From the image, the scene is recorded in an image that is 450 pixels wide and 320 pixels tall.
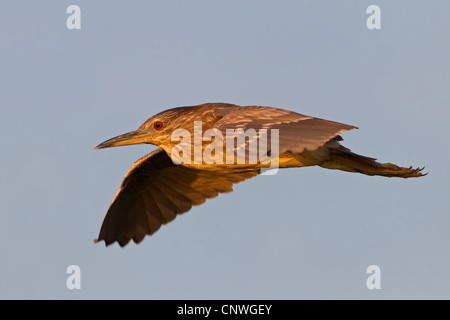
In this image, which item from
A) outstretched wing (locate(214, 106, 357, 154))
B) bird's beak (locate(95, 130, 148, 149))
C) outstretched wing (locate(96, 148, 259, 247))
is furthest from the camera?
outstretched wing (locate(96, 148, 259, 247))

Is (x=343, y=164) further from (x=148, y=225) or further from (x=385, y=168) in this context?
(x=148, y=225)

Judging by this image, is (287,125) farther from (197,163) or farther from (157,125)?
(157,125)

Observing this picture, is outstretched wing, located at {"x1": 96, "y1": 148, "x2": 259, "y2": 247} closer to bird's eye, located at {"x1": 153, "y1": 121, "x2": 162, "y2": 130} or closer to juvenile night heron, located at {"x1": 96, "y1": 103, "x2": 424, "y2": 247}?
juvenile night heron, located at {"x1": 96, "y1": 103, "x2": 424, "y2": 247}

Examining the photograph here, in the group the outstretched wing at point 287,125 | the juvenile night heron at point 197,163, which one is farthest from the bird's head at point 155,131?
the outstretched wing at point 287,125

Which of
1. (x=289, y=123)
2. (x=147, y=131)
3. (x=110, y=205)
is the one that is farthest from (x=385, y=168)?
(x=110, y=205)

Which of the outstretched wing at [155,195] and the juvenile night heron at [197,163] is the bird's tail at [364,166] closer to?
the juvenile night heron at [197,163]

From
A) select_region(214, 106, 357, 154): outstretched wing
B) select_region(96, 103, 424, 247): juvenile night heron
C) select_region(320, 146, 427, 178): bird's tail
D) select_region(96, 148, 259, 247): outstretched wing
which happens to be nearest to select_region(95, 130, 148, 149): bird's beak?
select_region(96, 103, 424, 247): juvenile night heron
